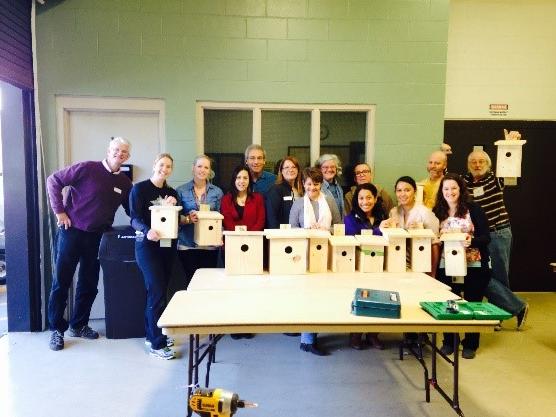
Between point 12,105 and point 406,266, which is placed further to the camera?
point 12,105

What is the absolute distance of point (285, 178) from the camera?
362 centimetres

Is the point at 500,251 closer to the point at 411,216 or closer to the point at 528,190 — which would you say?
the point at 411,216

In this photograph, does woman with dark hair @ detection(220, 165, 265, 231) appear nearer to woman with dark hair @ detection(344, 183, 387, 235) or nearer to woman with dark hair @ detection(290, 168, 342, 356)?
woman with dark hair @ detection(290, 168, 342, 356)

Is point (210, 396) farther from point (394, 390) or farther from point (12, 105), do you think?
point (12, 105)

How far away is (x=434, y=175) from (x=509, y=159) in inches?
30.4

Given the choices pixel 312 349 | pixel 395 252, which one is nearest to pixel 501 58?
pixel 395 252

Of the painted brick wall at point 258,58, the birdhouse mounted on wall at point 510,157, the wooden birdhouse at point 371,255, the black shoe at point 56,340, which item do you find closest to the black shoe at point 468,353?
the wooden birdhouse at point 371,255

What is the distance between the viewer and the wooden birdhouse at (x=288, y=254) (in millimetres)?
2891

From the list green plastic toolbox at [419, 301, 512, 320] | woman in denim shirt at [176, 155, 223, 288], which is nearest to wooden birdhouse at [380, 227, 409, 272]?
green plastic toolbox at [419, 301, 512, 320]

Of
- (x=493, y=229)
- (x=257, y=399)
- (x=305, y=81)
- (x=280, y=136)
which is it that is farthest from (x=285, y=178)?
(x=493, y=229)

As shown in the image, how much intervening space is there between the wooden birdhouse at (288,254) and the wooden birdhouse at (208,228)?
0.46m

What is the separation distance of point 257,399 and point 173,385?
24.7 inches

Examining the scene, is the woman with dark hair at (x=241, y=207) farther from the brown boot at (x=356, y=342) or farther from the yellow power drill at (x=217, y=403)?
the yellow power drill at (x=217, y=403)

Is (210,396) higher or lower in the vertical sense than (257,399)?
higher
